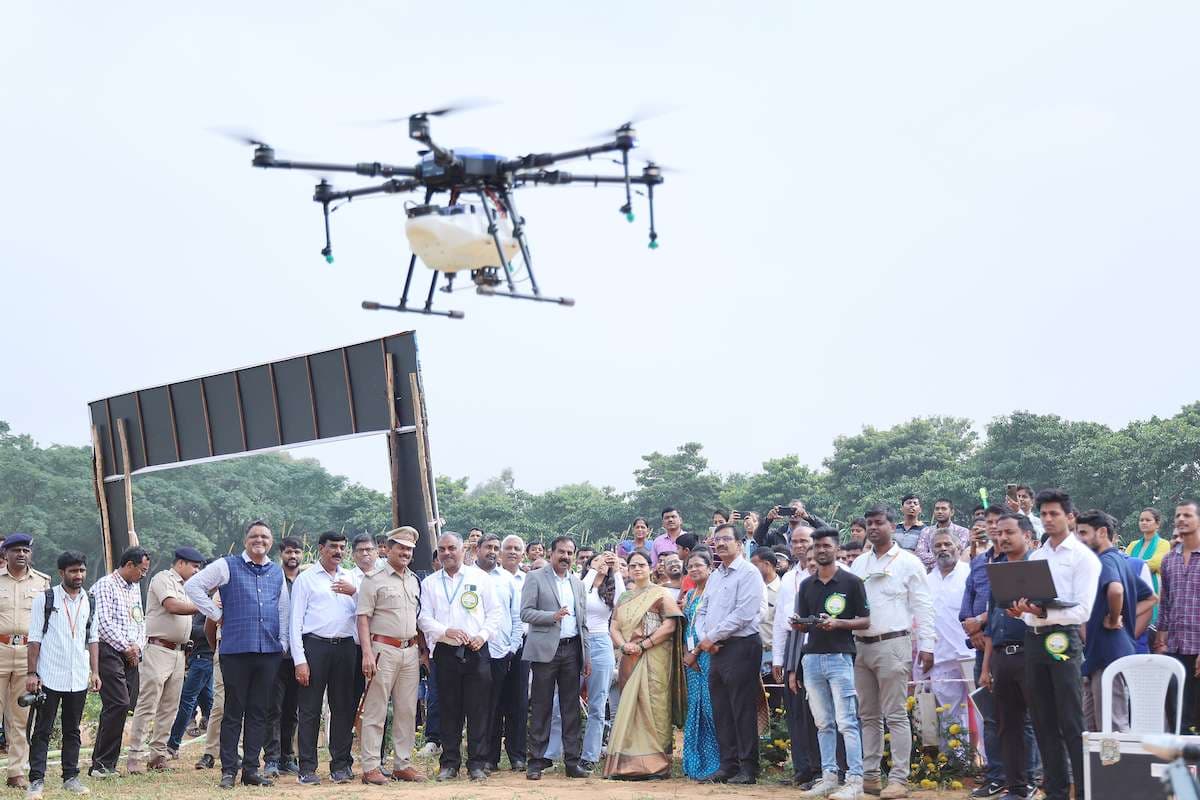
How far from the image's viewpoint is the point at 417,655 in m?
11.8

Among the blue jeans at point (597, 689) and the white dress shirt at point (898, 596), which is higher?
the white dress shirt at point (898, 596)

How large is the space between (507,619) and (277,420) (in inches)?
316

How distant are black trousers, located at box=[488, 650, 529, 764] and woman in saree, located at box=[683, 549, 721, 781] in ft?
5.39

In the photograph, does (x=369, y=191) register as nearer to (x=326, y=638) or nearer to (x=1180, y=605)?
(x=326, y=638)

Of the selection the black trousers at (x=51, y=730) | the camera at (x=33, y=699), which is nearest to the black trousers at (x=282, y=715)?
the black trousers at (x=51, y=730)

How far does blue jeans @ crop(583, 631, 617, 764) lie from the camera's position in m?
12.2

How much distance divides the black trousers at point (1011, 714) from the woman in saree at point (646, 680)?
3.13 metres

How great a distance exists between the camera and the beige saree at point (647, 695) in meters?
11.7

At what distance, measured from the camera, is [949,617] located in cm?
1121

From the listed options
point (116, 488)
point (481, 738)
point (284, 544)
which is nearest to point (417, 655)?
point (481, 738)

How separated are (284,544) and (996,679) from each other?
6.41 metres

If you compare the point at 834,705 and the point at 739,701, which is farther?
the point at 739,701

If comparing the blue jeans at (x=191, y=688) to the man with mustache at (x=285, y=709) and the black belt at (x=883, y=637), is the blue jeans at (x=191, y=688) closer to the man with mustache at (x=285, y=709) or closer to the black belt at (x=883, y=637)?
the man with mustache at (x=285, y=709)

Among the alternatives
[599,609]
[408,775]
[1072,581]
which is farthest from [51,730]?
[1072,581]
